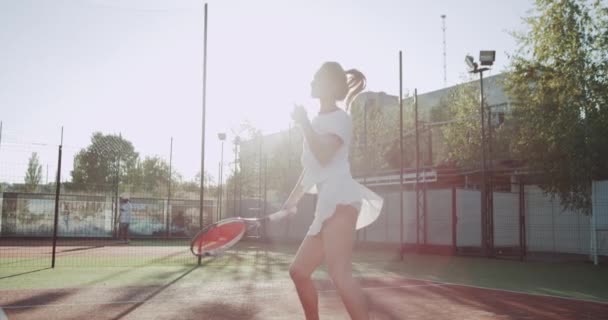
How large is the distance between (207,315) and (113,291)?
2465mm

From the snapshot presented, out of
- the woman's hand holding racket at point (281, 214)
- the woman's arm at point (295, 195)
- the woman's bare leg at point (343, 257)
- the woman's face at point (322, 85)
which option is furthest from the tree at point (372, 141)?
the woman's bare leg at point (343, 257)

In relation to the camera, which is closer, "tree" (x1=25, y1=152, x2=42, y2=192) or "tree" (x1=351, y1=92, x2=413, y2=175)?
"tree" (x1=25, y1=152, x2=42, y2=192)

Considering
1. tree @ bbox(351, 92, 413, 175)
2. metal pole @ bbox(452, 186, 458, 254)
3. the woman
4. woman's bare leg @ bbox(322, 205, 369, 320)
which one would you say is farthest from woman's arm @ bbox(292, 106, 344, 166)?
tree @ bbox(351, 92, 413, 175)

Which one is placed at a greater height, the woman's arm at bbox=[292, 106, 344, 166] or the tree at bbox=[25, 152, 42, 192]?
the tree at bbox=[25, 152, 42, 192]

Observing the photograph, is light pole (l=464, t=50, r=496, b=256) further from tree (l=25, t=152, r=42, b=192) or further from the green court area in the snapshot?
→ tree (l=25, t=152, r=42, b=192)

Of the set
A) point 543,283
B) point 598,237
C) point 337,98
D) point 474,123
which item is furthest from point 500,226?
point 337,98

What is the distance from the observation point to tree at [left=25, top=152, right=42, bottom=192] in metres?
11.9

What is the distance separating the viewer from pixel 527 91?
1570cm

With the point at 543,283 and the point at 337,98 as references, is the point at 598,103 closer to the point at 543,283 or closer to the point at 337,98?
the point at 543,283

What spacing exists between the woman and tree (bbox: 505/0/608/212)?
12.1 meters

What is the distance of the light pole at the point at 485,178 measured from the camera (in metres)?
14.3

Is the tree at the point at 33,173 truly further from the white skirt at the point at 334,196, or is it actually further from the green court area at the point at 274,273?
the white skirt at the point at 334,196

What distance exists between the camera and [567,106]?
14203mm

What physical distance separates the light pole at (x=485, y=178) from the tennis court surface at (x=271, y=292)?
2.87 metres
